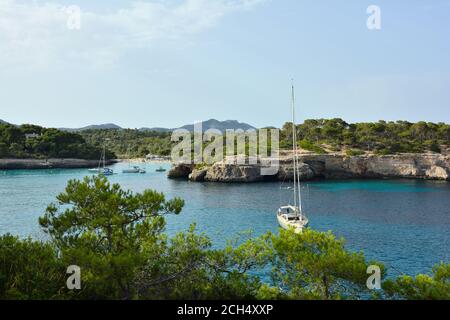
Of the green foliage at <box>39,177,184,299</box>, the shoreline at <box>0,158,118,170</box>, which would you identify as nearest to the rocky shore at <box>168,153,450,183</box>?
the shoreline at <box>0,158,118,170</box>

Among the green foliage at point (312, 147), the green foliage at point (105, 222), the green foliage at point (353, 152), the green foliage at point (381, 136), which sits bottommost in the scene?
the green foliage at point (105, 222)

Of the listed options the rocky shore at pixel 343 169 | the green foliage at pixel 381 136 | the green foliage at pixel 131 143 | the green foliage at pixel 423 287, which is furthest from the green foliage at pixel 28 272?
the green foliage at pixel 131 143

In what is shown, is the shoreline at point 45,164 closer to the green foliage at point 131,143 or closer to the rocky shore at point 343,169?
the green foliage at point 131,143

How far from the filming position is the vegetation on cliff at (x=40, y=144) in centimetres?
10976

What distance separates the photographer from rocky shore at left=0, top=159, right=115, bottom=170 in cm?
10475

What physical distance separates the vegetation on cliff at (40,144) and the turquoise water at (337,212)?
42866mm

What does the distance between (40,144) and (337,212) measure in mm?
97101

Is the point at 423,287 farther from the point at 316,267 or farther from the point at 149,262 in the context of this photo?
the point at 149,262

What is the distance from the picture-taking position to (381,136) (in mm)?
94438

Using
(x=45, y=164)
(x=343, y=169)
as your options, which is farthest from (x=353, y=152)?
(x=45, y=164)

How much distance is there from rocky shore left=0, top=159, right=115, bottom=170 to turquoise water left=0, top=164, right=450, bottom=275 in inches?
1486

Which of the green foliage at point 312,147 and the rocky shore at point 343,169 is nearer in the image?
the rocky shore at point 343,169
